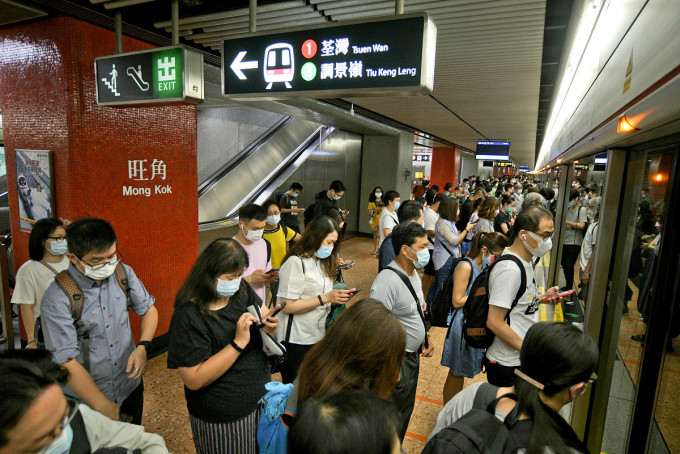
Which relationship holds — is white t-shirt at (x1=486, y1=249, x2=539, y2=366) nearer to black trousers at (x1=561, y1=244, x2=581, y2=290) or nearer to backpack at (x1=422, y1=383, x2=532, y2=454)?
backpack at (x1=422, y1=383, x2=532, y2=454)

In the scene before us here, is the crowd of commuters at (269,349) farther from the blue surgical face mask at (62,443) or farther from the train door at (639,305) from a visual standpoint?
the train door at (639,305)

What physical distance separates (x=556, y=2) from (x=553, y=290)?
2400 millimetres

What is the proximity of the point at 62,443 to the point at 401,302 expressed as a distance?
5.84ft

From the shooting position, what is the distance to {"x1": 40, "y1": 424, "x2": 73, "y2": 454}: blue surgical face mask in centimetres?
116

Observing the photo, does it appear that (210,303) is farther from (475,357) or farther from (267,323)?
(475,357)

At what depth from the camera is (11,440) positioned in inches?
40.9

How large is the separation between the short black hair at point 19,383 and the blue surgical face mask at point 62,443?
145 millimetres

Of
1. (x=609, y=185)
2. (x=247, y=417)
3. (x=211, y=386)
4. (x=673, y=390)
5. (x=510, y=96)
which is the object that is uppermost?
(x=510, y=96)

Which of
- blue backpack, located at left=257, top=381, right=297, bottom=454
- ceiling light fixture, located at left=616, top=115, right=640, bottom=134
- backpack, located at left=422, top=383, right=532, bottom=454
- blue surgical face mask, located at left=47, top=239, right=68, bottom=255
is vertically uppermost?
ceiling light fixture, located at left=616, top=115, right=640, bottom=134

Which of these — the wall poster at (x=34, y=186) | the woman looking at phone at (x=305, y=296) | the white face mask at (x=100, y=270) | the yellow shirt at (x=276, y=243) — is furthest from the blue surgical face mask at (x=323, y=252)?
the wall poster at (x=34, y=186)

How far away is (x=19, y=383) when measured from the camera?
108cm

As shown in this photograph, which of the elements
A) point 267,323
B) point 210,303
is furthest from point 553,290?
point 210,303

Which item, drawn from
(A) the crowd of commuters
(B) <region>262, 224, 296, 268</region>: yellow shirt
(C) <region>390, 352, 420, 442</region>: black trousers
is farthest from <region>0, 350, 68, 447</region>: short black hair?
(B) <region>262, 224, 296, 268</region>: yellow shirt

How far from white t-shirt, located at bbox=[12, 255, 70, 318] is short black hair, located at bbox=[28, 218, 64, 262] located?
0.19ft
